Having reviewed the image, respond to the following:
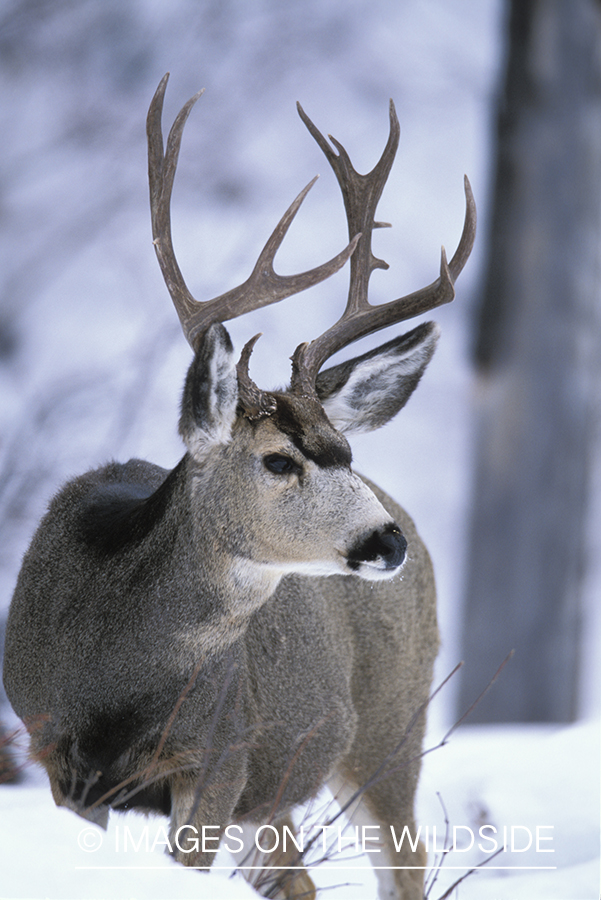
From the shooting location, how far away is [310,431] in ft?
10.2

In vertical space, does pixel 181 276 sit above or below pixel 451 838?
above

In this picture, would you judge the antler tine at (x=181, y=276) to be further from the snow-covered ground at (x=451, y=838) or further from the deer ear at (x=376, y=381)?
the snow-covered ground at (x=451, y=838)

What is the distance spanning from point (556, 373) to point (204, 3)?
240 inches

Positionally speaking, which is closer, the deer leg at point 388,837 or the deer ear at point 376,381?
the deer ear at point 376,381

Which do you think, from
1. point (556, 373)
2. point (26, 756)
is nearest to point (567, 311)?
point (556, 373)

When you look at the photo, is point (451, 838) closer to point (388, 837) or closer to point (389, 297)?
point (388, 837)

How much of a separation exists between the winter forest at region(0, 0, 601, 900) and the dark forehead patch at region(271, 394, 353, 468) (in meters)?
1.12

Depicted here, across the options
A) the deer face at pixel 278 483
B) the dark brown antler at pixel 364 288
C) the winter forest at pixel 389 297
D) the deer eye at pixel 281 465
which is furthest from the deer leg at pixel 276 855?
the dark brown antler at pixel 364 288

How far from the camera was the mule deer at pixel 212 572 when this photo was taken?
3020 millimetres

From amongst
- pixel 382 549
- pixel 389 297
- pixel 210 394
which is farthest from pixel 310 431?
pixel 389 297

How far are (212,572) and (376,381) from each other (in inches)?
35.3

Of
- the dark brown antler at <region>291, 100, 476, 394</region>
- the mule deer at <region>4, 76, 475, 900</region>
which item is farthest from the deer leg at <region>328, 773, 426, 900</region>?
the dark brown antler at <region>291, 100, 476, 394</region>

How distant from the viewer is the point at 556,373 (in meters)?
7.46

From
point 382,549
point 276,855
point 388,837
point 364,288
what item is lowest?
point 388,837
